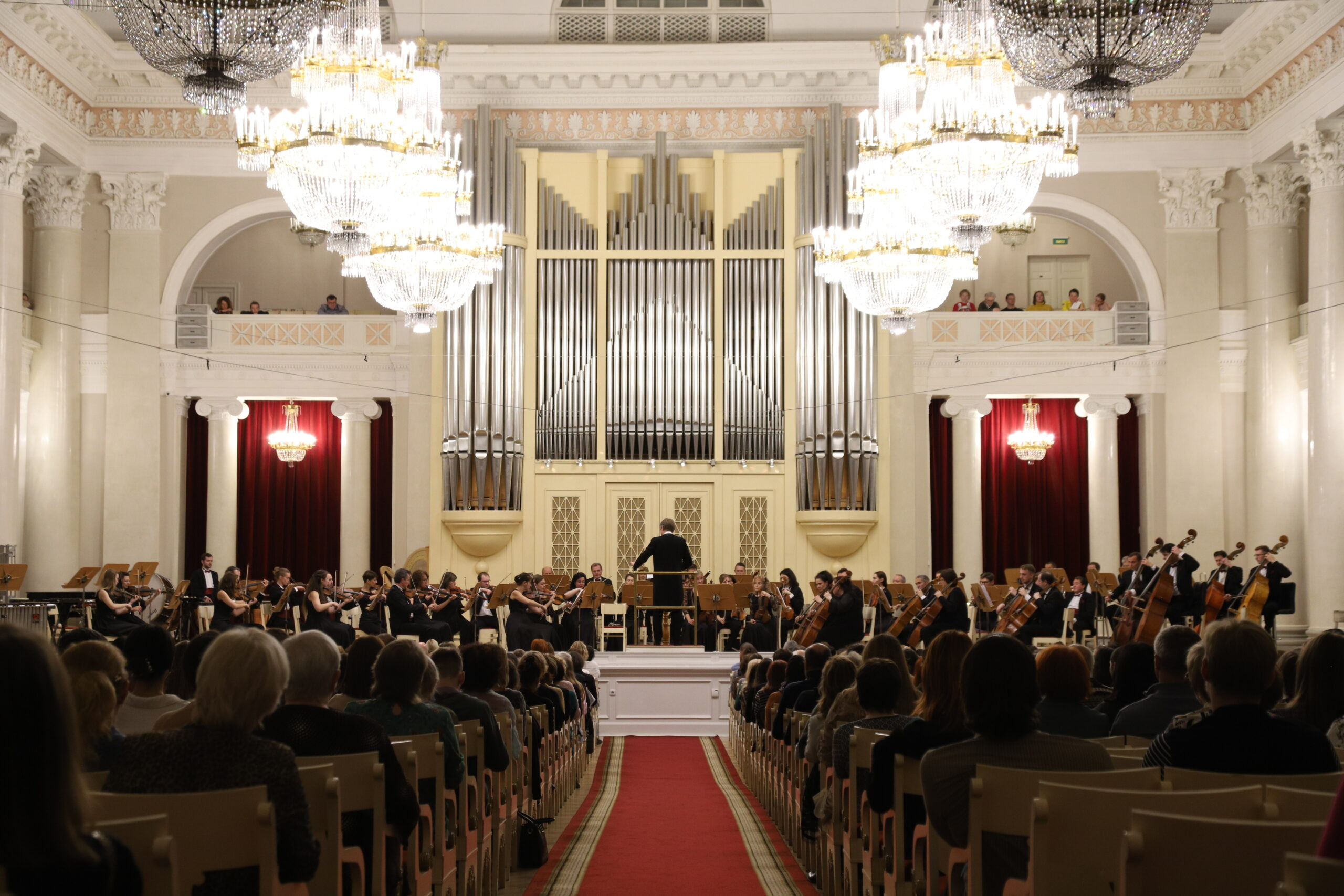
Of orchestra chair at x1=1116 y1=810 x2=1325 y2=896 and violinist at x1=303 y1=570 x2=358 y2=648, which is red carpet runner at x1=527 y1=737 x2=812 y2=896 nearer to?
violinist at x1=303 y1=570 x2=358 y2=648

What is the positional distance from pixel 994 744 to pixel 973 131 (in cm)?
694

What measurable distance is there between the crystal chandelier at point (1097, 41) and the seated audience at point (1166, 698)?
3057 mm

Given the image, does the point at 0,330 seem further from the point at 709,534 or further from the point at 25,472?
the point at 709,534

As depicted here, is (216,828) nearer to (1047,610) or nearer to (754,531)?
(1047,610)

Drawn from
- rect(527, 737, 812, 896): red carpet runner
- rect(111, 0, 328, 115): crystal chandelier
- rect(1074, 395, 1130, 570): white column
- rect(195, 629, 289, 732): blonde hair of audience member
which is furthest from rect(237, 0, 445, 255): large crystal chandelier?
rect(1074, 395, 1130, 570): white column

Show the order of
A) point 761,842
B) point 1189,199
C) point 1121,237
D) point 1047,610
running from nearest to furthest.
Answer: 1. point 761,842
2. point 1047,610
3. point 1189,199
4. point 1121,237

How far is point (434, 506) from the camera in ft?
55.2

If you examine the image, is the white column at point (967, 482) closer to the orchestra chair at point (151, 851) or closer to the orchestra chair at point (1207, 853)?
the orchestra chair at point (1207, 853)

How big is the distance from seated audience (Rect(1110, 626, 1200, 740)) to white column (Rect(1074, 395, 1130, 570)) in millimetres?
12887

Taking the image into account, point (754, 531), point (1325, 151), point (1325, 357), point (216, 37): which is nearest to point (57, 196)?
point (754, 531)

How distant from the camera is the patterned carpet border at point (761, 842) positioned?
6.04m

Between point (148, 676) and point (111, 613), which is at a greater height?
point (148, 676)

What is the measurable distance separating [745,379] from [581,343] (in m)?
2.07

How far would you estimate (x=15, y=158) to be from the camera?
15.0 meters
